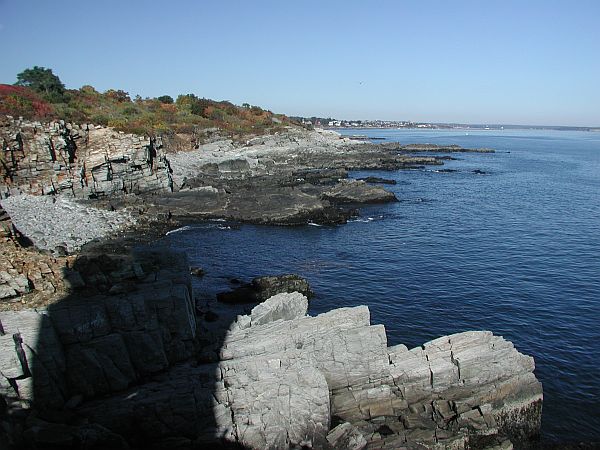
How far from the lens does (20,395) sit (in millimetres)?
13234

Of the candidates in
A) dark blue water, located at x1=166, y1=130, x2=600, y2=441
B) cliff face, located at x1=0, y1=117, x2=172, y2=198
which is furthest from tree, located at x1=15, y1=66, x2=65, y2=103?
dark blue water, located at x1=166, y1=130, x2=600, y2=441

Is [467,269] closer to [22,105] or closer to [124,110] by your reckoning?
[22,105]

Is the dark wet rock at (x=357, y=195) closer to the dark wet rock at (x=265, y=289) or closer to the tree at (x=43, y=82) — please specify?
the dark wet rock at (x=265, y=289)

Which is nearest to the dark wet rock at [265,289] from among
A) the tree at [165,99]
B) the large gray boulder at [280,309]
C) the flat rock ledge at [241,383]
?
the large gray boulder at [280,309]

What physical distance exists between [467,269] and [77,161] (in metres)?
39.3

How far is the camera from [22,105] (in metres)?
49.9

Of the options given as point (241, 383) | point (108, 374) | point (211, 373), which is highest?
point (108, 374)

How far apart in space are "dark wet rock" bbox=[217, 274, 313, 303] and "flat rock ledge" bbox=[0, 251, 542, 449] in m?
8.41

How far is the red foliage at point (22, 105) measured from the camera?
47875 mm

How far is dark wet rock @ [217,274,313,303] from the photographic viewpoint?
89.5 feet

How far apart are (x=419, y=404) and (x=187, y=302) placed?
9.37 m

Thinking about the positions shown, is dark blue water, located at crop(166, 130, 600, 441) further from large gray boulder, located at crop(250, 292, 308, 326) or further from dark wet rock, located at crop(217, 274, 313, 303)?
large gray boulder, located at crop(250, 292, 308, 326)

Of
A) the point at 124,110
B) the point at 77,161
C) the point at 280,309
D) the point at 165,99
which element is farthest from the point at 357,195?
the point at 165,99

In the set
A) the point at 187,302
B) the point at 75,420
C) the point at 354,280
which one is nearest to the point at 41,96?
the point at 354,280
